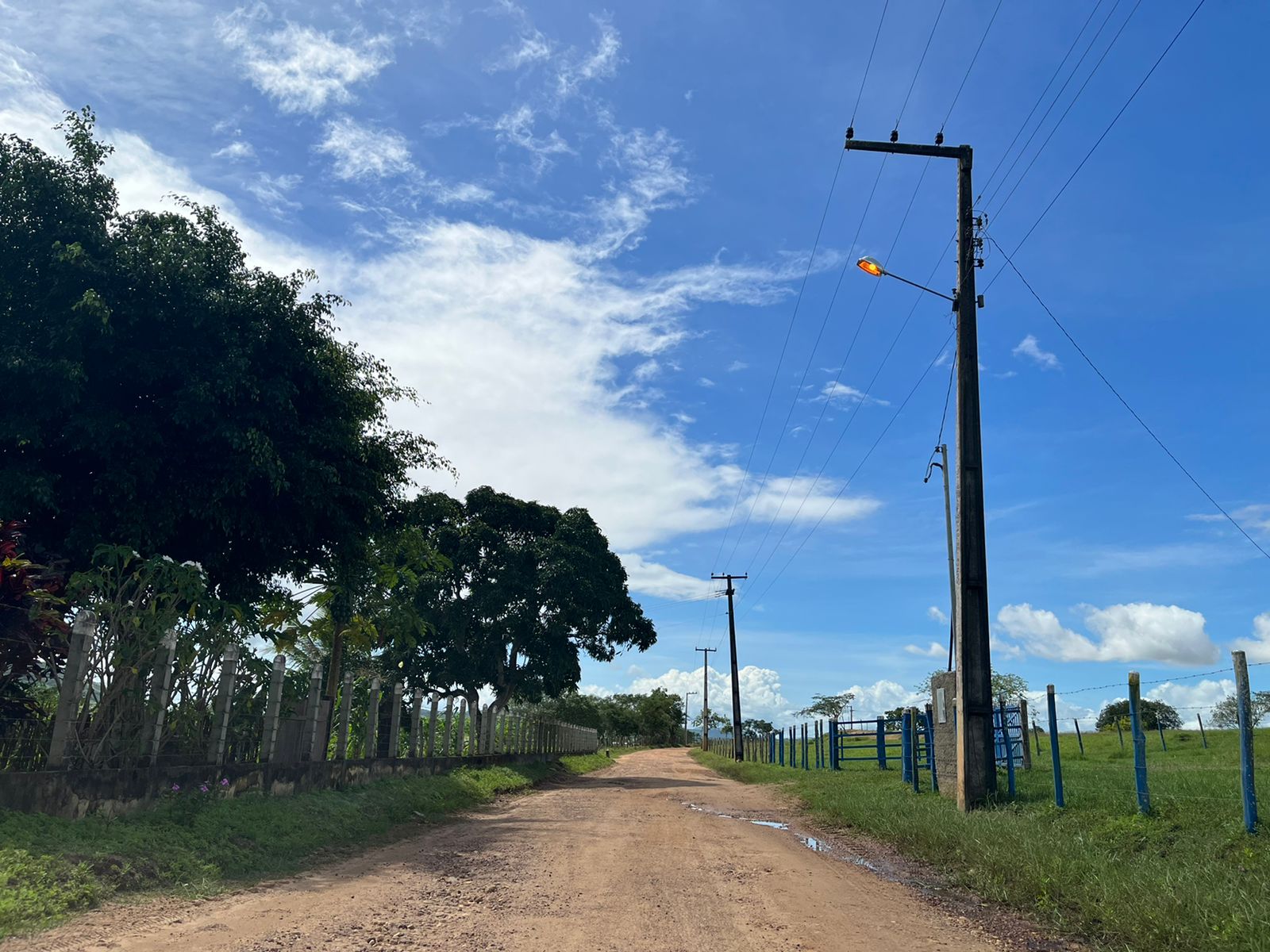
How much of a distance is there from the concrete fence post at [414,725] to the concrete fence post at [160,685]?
32.4 ft

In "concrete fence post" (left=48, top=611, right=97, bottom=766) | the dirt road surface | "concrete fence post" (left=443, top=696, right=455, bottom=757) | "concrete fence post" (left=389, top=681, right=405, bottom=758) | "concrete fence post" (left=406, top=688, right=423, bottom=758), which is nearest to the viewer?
the dirt road surface

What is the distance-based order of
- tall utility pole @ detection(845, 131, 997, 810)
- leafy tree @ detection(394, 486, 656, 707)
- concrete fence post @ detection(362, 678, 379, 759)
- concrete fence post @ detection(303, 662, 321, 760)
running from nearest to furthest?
tall utility pole @ detection(845, 131, 997, 810) < concrete fence post @ detection(303, 662, 321, 760) < concrete fence post @ detection(362, 678, 379, 759) < leafy tree @ detection(394, 486, 656, 707)

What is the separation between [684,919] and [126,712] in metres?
6.74

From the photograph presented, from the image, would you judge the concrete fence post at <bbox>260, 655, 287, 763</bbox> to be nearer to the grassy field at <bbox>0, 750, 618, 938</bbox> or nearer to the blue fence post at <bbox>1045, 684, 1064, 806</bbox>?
the grassy field at <bbox>0, 750, 618, 938</bbox>

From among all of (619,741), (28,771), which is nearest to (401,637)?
(28,771)

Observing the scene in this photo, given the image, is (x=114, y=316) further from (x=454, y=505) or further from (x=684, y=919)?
(x=454, y=505)

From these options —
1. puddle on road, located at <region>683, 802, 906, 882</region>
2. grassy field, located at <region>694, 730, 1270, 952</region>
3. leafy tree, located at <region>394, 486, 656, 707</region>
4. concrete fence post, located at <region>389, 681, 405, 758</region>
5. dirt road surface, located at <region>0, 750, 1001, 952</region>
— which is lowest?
puddle on road, located at <region>683, 802, 906, 882</region>

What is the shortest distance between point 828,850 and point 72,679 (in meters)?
8.55

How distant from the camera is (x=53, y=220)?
11812mm

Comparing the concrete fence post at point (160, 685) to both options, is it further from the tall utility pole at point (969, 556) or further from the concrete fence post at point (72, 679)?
the tall utility pole at point (969, 556)

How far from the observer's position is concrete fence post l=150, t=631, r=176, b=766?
10141 millimetres

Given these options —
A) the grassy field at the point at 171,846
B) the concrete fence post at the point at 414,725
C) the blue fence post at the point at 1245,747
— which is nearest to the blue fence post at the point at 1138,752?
the blue fence post at the point at 1245,747

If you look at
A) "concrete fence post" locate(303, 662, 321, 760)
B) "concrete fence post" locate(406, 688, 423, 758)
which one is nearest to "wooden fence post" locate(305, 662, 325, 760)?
"concrete fence post" locate(303, 662, 321, 760)

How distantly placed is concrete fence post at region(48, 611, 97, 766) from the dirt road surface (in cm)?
287
